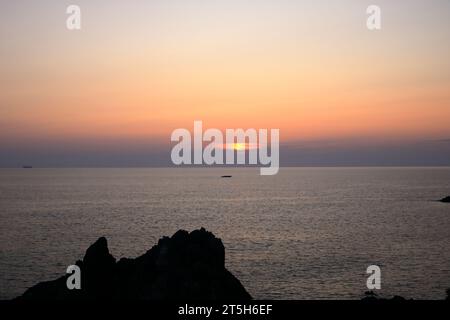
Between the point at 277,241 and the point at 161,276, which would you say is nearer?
the point at 161,276

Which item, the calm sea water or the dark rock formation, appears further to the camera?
the calm sea water

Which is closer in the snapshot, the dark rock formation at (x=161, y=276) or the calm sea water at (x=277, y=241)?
the dark rock formation at (x=161, y=276)

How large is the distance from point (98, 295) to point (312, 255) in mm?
36841

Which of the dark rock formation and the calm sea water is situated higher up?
the dark rock formation

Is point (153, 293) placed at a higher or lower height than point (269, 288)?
higher

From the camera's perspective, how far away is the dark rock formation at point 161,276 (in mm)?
31250

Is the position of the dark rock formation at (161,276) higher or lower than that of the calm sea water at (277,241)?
higher

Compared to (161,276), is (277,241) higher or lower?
lower

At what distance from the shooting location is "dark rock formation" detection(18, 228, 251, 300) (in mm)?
31250

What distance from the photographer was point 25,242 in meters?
69.7

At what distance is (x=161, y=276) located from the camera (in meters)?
32.1
